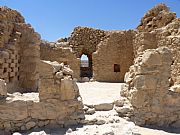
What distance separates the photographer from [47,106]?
539cm

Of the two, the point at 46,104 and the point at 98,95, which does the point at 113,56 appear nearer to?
the point at 98,95

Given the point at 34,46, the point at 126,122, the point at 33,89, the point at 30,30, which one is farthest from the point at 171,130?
the point at 30,30

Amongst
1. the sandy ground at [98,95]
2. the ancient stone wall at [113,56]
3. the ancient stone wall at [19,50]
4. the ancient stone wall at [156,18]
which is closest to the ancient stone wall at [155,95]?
the sandy ground at [98,95]

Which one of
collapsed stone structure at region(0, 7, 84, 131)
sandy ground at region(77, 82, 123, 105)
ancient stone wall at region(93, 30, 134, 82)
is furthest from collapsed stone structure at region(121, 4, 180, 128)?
ancient stone wall at region(93, 30, 134, 82)

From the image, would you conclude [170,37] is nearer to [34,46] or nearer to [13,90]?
[34,46]

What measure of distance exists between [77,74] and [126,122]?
994cm

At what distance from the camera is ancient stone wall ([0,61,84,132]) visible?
519 cm

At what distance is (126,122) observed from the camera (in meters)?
5.66

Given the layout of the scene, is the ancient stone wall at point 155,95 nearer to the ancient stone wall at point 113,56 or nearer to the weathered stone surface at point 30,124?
the weathered stone surface at point 30,124

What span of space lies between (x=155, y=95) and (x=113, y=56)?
387 inches

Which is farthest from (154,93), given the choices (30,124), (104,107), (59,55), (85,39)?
(85,39)

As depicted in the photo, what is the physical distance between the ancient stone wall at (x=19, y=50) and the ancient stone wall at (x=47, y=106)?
2090mm

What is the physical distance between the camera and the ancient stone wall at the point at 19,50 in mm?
7325

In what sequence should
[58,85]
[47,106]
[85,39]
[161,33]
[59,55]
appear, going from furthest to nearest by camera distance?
[85,39] → [59,55] → [161,33] → [58,85] → [47,106]
